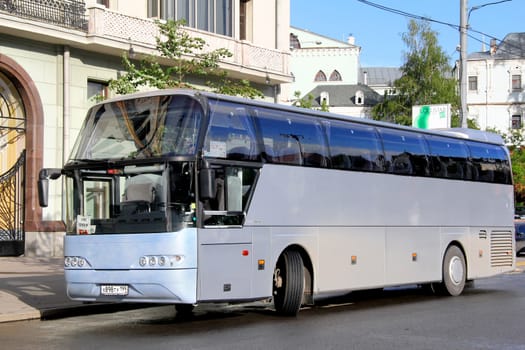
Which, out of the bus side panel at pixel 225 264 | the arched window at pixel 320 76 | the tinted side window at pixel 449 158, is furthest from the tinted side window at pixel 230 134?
the arched window at pixel 320 76

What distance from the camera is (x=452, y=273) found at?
60.1ft

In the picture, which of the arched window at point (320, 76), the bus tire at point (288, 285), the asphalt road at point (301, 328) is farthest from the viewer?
the arched window at point (320, 76)

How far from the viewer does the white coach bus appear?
476 inches

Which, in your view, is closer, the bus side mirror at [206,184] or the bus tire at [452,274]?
the bus side mirror at [206,184]

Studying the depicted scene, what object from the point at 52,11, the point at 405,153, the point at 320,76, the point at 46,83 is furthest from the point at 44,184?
the point at 320,76

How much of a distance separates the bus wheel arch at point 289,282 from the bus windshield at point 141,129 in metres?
2.84

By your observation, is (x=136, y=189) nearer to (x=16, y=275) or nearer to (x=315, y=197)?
(x=315, y=197)

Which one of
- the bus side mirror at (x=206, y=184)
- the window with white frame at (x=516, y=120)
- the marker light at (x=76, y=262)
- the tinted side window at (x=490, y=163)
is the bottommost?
the marker light at (x=76, y=262)

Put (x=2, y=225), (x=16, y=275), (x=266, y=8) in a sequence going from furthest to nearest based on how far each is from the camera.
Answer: (x=266, y=8)
(x=2, y=225)
(x=16, y=275)

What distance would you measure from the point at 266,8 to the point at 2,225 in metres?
14.8

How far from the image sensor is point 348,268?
50.1 feet

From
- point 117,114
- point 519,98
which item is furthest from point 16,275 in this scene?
point 519,98

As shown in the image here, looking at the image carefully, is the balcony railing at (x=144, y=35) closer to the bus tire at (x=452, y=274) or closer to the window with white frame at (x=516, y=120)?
the bus tire at (x=452, y=274)

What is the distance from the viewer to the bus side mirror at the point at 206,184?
11758 millimetres
